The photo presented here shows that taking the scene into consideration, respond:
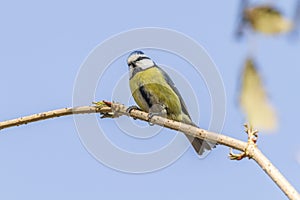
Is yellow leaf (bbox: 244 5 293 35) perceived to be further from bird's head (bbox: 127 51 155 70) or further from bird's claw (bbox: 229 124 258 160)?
bird's head (bbox: 127 51 155 70)

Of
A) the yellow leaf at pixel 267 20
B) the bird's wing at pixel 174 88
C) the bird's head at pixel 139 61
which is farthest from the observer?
the bird's head at pixel 139 61

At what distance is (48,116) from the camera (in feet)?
5.18

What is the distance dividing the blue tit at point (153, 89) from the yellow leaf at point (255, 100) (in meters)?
2.95

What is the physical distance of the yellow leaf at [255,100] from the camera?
0.40 metres

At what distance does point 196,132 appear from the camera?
1396mm

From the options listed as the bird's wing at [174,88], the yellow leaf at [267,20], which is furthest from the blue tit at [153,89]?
the yellow leaf at [267,20]

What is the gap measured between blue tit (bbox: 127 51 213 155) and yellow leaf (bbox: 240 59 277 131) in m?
2.95

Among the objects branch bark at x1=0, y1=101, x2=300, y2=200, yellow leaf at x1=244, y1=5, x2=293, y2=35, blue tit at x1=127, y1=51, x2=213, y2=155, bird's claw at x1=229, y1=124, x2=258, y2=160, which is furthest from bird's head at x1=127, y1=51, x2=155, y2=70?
yellow leaf at x1=244, y1=5, x2=293, y2=35

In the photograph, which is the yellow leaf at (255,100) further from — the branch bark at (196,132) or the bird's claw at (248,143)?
the bird's claw at (248,143)

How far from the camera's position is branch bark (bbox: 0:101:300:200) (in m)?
0.85

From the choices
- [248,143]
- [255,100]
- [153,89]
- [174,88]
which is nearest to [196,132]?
[248,143]

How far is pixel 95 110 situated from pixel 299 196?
1.16 meters

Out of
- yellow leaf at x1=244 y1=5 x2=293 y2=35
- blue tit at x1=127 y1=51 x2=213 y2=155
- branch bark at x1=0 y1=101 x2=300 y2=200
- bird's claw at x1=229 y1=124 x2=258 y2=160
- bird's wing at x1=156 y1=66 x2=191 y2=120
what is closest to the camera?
yellow leaf at x1=244 y1=5 x2=293 y2=35

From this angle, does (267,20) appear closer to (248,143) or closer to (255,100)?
(255,100)
